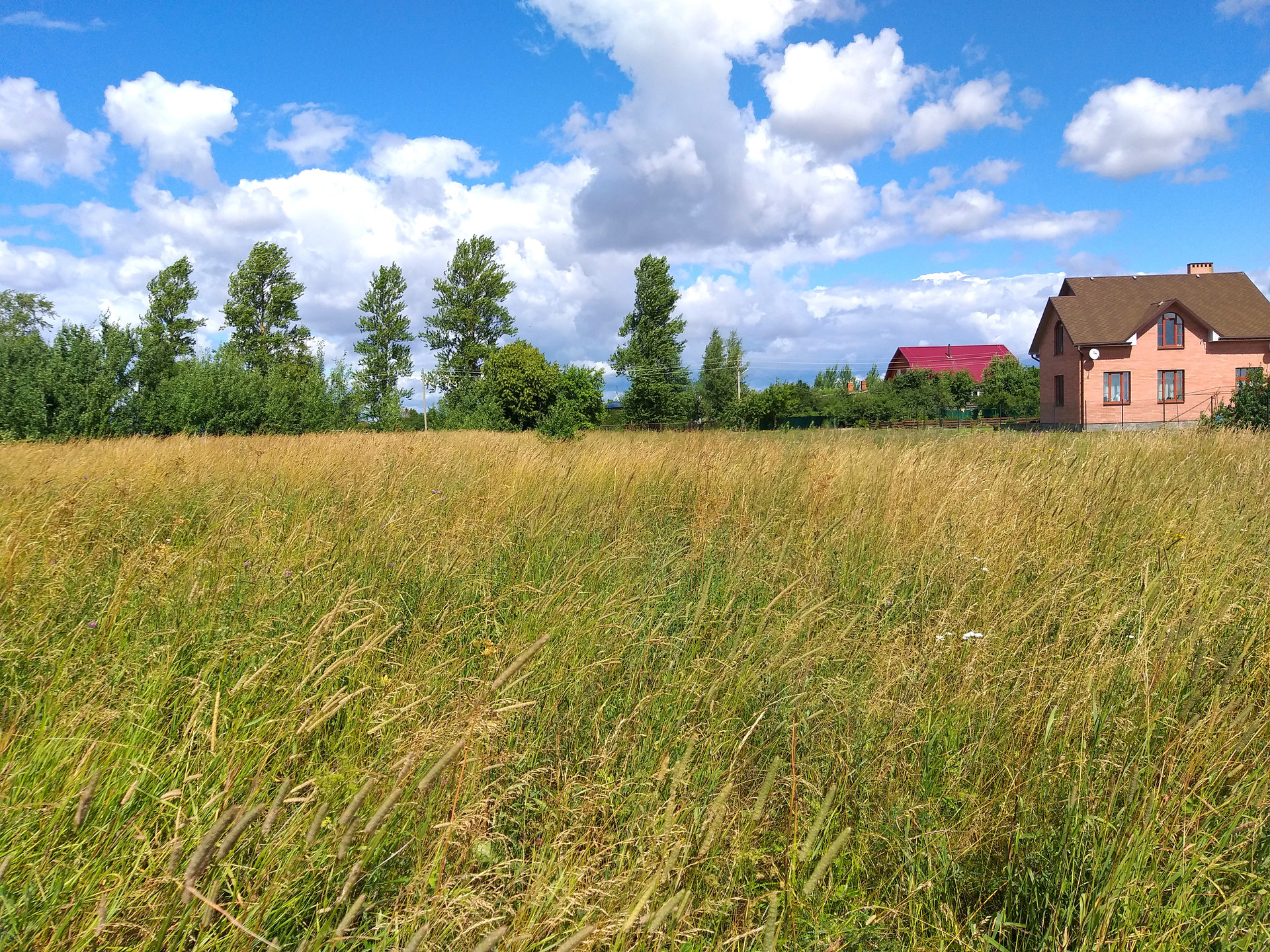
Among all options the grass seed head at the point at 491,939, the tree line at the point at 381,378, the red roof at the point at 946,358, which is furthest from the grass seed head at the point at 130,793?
the red roof at the point at 946,358

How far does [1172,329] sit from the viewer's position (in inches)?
1297

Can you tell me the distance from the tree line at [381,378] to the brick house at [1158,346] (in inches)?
522

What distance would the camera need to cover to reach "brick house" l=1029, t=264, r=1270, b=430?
32.4 m

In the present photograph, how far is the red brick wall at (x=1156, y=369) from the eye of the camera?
3241 centimetres

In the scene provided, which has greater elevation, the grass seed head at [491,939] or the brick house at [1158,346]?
the brick house at [1158,346]

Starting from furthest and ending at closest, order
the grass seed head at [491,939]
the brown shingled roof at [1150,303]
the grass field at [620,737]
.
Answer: the brown shingled roof at [1150,303] → the grass field at [620,737] → the grass seed head at [491,939]

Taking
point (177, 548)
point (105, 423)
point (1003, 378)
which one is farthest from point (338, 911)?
point (1003, 378)

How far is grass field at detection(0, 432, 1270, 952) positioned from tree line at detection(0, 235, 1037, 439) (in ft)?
28.8

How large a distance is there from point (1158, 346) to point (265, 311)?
4667cm

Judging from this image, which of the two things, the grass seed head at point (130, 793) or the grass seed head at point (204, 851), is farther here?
Result: the grass seed head at point (130, 793)

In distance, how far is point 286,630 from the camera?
259 cm

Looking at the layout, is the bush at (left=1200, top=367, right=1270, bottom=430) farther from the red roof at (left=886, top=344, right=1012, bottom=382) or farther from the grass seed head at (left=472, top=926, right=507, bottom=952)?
the red roof at (left=886, top=344, right=1012, bottom=382)

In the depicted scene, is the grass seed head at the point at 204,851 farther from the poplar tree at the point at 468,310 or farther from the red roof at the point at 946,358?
the red roof at the point at 946,358

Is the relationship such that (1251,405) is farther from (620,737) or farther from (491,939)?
(491,939)
